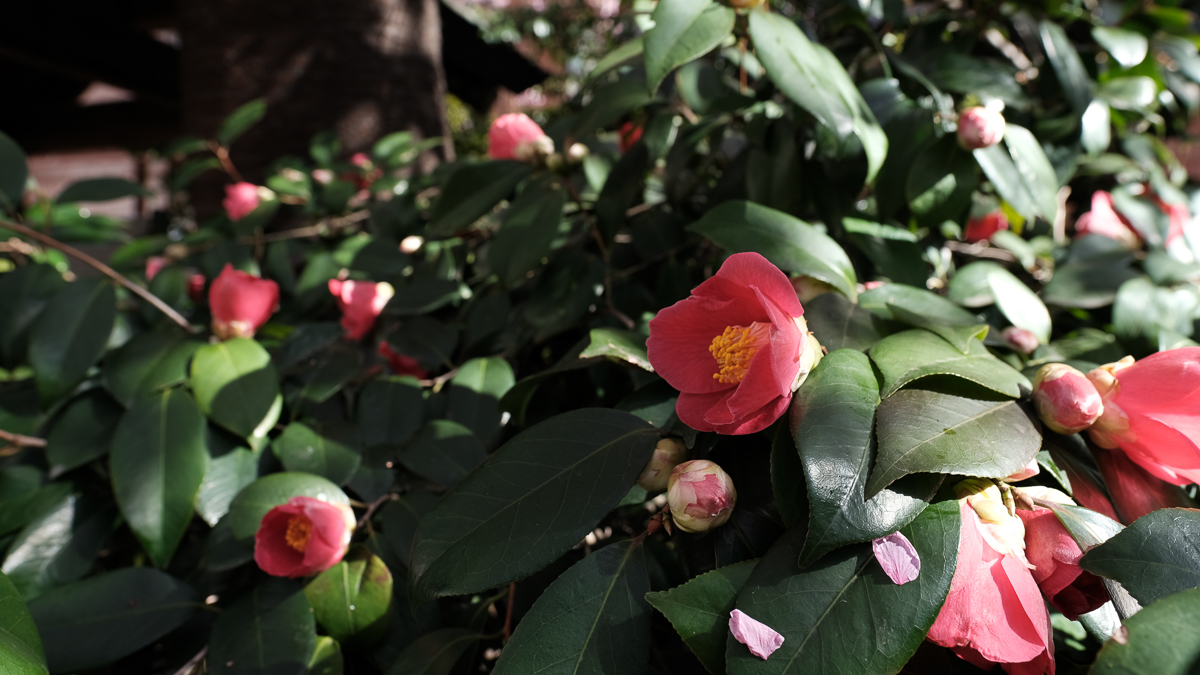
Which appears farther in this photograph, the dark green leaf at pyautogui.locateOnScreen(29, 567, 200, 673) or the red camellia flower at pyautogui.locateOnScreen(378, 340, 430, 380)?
the red camellia flower at pyautogui.locateOnScreen(378, 340, 430, 380)

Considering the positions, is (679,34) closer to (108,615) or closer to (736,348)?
(736,348)

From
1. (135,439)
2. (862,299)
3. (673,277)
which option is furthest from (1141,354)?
(135,439)

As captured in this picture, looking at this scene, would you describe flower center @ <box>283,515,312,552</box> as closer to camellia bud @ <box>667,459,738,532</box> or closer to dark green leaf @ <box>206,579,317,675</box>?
dark green leaf @ <box>206,579,317,675</box>

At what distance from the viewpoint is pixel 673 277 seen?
2.47ft

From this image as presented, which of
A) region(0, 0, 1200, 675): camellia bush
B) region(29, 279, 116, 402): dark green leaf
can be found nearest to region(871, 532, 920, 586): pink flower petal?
region(0, 0, 1200, 675): camellia bush

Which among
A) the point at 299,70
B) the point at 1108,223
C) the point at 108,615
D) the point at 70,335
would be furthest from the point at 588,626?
the point at 299,70

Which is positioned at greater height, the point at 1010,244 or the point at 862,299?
the point at 862,299

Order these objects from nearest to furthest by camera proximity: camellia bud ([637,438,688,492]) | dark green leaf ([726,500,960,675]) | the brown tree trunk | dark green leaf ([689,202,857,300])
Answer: dark green leaf ([726,500,960,675]) < camellia bud ([637,438,688,492]) < dark green leaf ([689,202,857,300]) < the brown tree trunk

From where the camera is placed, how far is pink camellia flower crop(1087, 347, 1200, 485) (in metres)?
0.39

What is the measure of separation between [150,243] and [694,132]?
3.07 feet

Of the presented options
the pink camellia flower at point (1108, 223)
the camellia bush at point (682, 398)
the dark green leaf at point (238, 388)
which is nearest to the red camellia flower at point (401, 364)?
the camellia bush at point (682, 398)

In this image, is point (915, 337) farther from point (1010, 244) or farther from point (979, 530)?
point (1010, 244)

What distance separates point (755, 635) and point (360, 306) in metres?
0.66

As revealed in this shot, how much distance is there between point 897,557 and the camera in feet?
1.14
